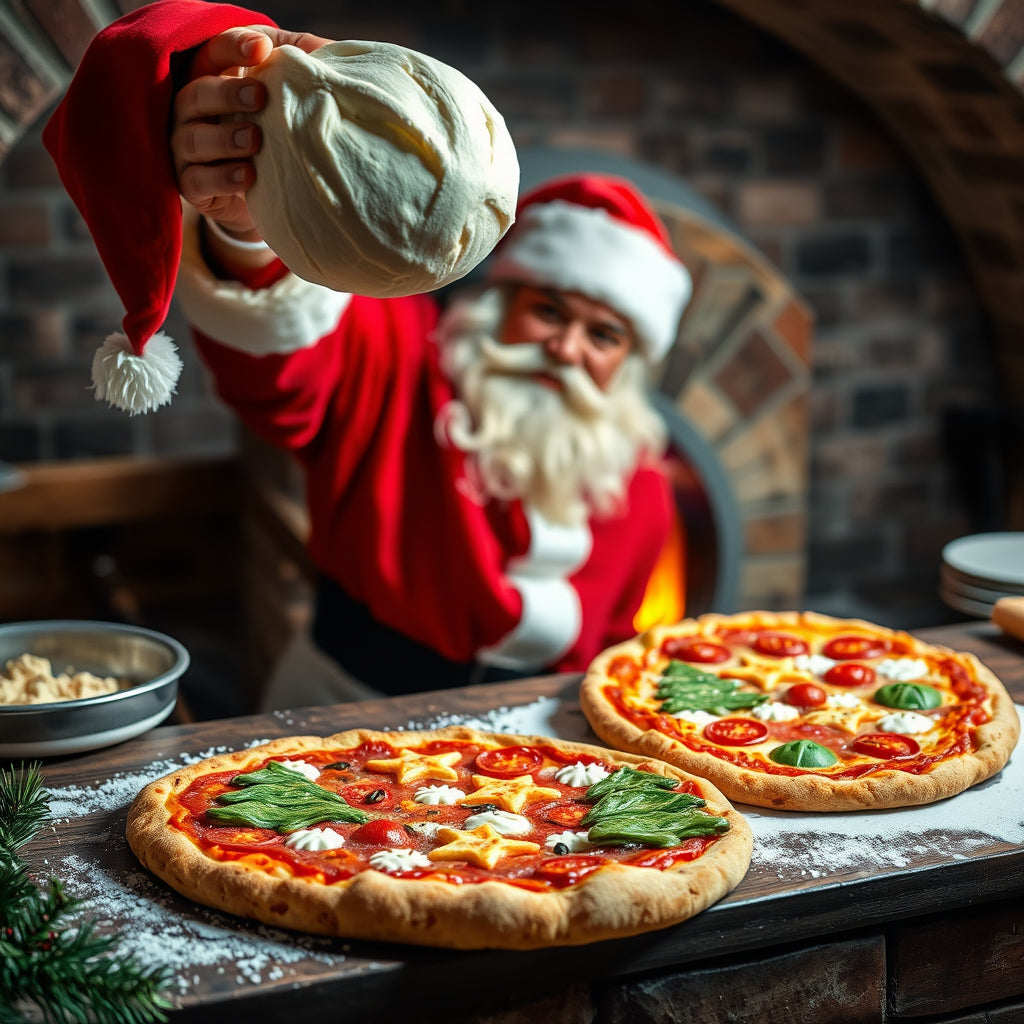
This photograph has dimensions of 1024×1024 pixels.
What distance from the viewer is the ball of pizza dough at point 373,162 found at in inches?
39.6

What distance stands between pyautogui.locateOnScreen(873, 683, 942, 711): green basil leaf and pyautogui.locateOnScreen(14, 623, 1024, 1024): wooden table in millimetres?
162

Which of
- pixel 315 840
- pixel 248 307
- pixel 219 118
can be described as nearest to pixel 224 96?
pixel 219 118

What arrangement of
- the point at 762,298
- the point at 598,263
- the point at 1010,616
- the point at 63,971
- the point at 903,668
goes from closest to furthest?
the point at 63,971, the point at 903,668, the point at 1010,616, the point at 598,263, the point at 762,298

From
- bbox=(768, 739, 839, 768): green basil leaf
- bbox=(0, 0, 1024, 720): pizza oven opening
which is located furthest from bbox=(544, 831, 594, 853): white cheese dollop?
bbox=(0, 0, 1024, 720): pizza oven opening

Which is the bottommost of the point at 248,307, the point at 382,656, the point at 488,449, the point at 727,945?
the point at 382,656

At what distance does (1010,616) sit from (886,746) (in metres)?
0.50

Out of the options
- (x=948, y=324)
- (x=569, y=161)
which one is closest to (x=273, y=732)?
(x=569, y=161)

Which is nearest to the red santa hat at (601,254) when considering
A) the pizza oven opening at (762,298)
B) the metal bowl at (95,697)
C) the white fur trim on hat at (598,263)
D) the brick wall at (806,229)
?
the white fur trim on hat at (598,263)

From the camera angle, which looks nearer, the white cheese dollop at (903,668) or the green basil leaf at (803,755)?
the green basil leaf at (803,755)

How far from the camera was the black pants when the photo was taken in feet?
7.12

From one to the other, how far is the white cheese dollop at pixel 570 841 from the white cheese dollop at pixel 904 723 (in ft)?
1.46

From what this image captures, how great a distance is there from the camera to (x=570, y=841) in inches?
44.2

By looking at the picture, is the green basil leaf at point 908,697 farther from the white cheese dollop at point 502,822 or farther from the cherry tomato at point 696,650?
the white cheese dollop at point 502,822

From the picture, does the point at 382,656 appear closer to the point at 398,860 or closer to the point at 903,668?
the point at 903,668
